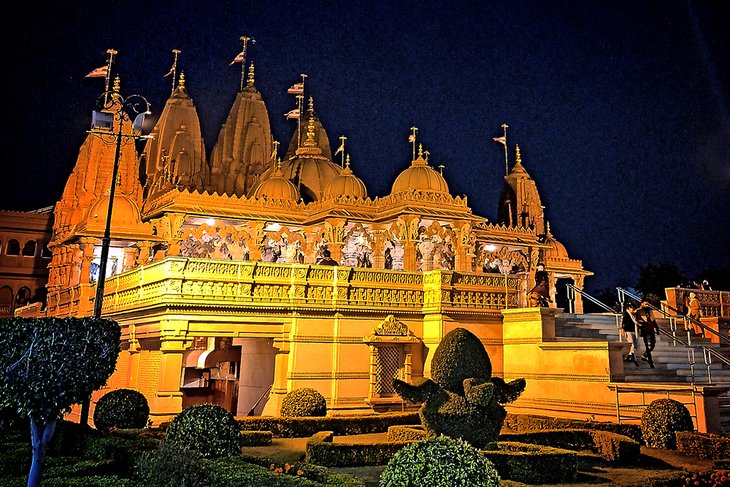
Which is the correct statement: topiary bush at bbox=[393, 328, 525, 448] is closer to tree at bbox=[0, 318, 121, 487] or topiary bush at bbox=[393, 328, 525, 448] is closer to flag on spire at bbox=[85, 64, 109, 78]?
tree at bbox=[0, 318, 121, 487]

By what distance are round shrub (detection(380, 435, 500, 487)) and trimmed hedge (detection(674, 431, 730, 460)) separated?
27.7 ft

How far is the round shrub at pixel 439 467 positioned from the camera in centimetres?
770

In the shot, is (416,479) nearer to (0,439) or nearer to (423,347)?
(0,439)

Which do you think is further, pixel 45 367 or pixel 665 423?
pixel 665 423

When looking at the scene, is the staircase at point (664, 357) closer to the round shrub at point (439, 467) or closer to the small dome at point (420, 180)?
the small dome at point (420, 180)

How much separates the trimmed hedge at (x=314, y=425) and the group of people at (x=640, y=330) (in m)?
8.04

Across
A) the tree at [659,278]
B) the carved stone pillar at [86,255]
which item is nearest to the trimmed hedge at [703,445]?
the carved stone pillar at [86,255]

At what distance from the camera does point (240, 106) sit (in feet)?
182

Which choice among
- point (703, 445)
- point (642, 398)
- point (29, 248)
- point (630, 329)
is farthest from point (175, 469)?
point (29, 248)

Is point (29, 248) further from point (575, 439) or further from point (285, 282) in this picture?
point (575, 439)

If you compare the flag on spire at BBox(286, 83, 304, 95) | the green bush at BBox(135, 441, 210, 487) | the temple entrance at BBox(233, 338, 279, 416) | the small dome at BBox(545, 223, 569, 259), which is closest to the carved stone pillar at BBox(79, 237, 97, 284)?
the temple entrance at BBox(233, 338, 279, 416)

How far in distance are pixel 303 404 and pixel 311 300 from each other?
390cm

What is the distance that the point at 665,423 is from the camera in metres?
15.4

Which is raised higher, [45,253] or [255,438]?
[45,253]
